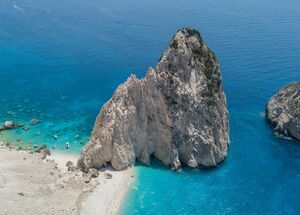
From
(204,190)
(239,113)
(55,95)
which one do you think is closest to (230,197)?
(204,190)

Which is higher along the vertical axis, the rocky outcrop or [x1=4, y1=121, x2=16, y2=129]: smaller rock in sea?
the rocky outcrop

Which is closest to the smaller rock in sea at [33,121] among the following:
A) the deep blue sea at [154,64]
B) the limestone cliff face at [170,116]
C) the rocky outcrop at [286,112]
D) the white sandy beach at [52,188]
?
the deep blue sea at [154,64]

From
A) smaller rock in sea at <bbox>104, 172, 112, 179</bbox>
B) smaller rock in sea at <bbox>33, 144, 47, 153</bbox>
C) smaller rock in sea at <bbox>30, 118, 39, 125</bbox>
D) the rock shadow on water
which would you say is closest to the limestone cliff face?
the rock shadow on water

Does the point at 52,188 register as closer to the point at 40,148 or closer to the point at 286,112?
the point at 40,148

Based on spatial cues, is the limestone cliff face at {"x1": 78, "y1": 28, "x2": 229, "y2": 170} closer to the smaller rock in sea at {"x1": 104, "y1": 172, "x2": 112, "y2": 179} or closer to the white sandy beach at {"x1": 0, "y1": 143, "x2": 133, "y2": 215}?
the smaller rock in sea at {"x1": 104, "y1": 172, "x2": 112, "y2": 179}

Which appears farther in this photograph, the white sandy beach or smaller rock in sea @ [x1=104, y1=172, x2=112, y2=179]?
smaller rock in sea @ [x1=104, y1=172, x2=112, y2=179]

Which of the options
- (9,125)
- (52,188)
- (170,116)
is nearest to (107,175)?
(52,188)

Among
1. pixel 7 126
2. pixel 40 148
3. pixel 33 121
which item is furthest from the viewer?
pixel 33 121
